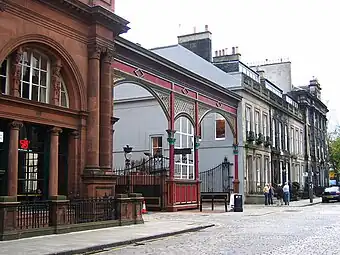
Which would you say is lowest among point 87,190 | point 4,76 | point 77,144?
point 87,190

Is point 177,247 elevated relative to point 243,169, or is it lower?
lower

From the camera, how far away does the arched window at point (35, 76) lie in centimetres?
1580

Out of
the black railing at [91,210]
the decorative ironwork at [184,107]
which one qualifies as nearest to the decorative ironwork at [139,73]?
the decorative ironwork at [184,107]

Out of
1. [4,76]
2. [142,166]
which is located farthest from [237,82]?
[4,76]

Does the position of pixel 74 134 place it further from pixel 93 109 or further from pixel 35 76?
pixel 35 76

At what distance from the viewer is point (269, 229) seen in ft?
53.6

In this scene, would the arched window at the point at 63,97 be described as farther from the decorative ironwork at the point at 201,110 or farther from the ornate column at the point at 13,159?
the decorative ironwork at the point at 201,110

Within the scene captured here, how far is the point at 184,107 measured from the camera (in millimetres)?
27812

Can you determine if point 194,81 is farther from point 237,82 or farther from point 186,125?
point 237,82

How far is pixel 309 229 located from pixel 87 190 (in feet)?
24.8

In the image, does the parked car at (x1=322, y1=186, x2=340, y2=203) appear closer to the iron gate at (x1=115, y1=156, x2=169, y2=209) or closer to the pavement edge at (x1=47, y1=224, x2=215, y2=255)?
the iron gate at (x1=115, y1=156, x2=169, y2=209)

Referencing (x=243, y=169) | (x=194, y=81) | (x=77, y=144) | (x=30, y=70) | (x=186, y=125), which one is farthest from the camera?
(x=243, y=169)

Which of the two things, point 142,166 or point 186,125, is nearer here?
point 142,166

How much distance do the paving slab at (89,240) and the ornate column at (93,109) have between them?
276 cm
